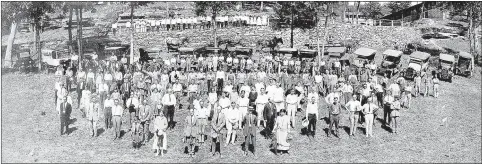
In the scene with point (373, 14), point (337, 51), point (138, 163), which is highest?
point (373, 14)

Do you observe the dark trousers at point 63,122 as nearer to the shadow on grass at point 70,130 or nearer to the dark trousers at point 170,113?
the shadow on grass at point 70,130

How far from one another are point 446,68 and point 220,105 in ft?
65.6

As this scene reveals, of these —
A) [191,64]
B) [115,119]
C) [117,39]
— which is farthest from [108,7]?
[115,119]

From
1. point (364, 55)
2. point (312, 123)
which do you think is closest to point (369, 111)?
point (312, 123)

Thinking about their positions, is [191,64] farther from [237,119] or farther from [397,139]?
[397,139]

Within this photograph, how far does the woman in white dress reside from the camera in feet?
55.5

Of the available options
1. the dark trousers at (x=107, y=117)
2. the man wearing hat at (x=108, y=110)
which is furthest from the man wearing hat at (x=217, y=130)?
the dark trousers at (x=107, y=117)

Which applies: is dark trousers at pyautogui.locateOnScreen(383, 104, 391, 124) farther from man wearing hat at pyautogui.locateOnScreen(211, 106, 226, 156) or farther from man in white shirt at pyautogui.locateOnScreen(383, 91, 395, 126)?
man wearing hat at pyautogui.locateOnScreen(211, 106, 226, 156)

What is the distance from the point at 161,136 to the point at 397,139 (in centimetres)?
946

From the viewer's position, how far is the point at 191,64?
1122 inches

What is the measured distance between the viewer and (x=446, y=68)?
3238 centimetres

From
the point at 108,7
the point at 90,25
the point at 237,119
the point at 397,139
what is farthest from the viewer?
the point at 108,7

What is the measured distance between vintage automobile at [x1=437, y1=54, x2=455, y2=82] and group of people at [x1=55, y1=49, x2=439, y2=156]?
597cm

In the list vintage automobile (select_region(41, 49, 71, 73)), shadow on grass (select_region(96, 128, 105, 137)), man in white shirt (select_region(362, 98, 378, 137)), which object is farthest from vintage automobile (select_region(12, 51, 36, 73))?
man in white shirt (select_region(362, 98, 378, 137))
